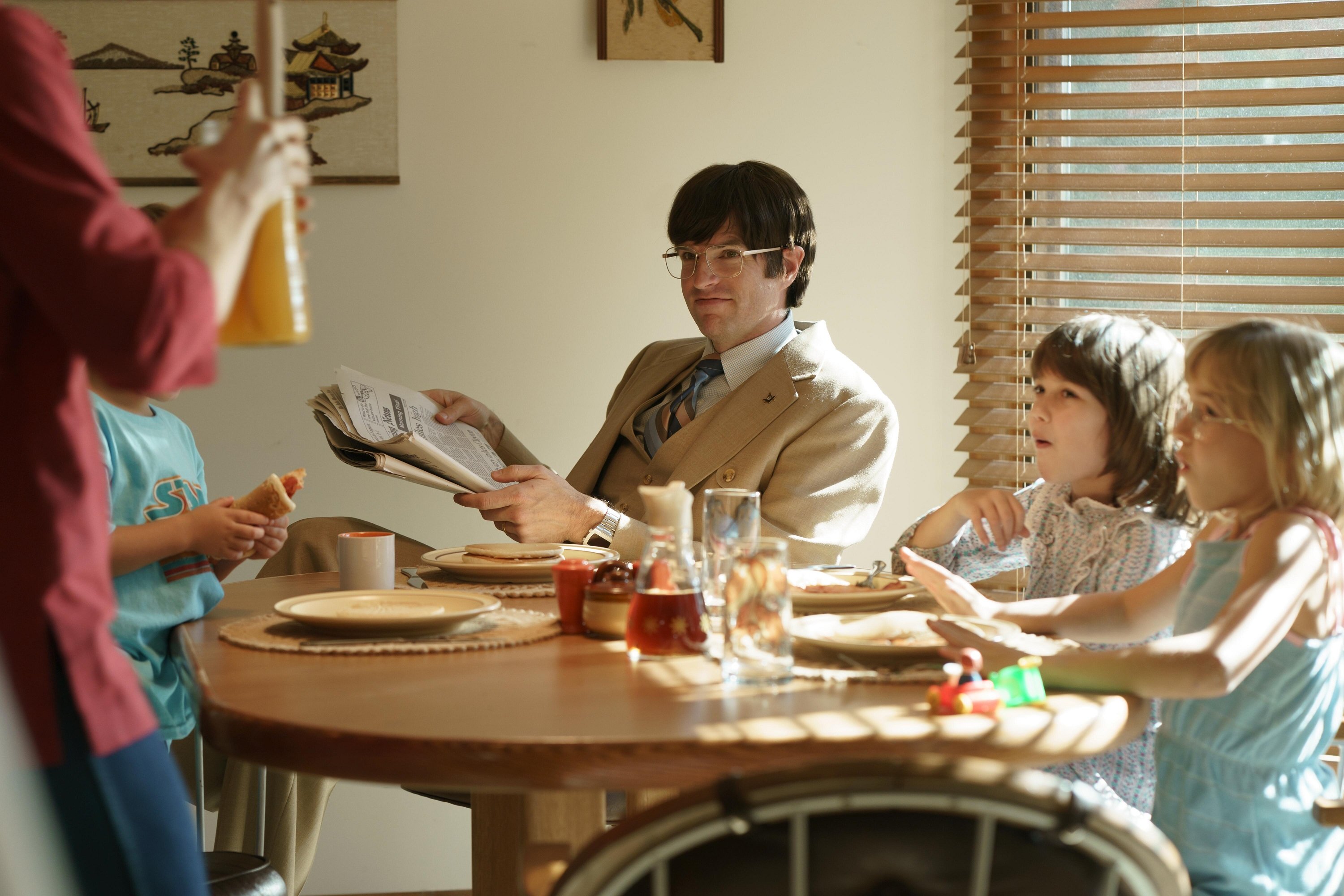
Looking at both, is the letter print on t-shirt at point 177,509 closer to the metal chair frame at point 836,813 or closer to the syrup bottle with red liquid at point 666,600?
the syrup bottle with red liquid at point 666,600

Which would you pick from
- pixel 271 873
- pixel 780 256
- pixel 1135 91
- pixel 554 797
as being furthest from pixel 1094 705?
pixel 1135 91

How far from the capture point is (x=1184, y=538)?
1.62 metres

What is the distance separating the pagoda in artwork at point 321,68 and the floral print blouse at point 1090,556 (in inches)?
63.7

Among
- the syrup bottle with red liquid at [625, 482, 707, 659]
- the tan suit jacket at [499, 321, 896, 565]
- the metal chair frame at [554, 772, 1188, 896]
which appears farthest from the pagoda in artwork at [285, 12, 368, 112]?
the metal chair frame at [554, 772, 1188, 896]

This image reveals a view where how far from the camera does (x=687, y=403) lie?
2.38 meters

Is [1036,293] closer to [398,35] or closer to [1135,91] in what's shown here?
[1135,91]

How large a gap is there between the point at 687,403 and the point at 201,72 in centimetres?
130

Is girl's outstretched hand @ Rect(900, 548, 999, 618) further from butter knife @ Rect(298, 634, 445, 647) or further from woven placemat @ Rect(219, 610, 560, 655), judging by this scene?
butter knife @ Rect(298, 634, 445, 647)

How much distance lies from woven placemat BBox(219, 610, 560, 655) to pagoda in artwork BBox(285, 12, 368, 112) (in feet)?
5.00

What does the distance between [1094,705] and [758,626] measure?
309mm

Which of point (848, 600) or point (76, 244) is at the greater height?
point (76, 244)

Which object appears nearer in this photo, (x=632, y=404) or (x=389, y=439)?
(x=389, y=439)

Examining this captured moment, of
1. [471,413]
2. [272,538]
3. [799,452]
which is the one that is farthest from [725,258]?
[272,538]

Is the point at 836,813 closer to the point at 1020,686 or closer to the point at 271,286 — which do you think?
the point at 1020,686
